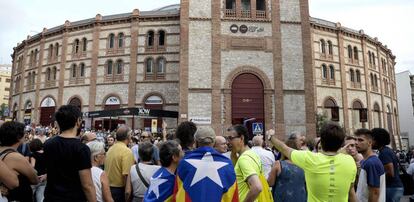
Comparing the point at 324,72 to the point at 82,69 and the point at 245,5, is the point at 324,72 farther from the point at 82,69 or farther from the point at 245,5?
the point at 82,69

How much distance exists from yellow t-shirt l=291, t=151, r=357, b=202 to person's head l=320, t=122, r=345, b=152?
0.11 m

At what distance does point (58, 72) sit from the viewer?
32594 mm

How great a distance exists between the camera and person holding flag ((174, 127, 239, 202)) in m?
3.00

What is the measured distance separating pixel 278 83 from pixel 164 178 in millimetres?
22180

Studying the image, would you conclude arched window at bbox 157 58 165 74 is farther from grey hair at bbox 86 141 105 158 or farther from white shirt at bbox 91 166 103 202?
white shirt at bbox 91 166 103 202

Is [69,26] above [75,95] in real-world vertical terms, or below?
above

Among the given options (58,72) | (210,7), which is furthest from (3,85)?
(210,7)

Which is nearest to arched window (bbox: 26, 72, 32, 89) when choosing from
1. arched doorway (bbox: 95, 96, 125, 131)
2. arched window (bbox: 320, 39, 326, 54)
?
arched doorway (bbox: 95, 96, 125, 131)

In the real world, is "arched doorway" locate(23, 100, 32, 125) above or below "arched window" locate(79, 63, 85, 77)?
below

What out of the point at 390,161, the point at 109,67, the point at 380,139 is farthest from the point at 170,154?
the point at 109,67

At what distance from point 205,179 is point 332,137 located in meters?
1.59

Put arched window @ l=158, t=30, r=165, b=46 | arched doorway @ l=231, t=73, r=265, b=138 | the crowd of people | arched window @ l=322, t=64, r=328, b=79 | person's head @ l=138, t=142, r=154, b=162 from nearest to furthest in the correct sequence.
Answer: the crowd of people < person's head @ l=138, t=142, r=154, b=162 < arched doorway @ l=231, t=73, r=265, b=138 < arched window @ l=158, t=30, r=165, b=46 < arched window @ l=322, t=64, r=328, b=79

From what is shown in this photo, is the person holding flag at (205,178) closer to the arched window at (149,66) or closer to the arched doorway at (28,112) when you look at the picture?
the arched window at (149,66)

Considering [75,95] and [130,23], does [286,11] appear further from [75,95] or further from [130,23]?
[75,95]
